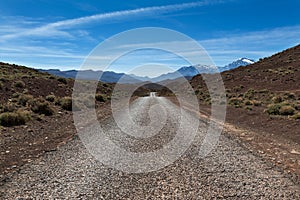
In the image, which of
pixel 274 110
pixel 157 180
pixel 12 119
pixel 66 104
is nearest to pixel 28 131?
pixel 12 119

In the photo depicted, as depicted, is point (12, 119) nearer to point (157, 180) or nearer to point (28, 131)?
point (28, 131)

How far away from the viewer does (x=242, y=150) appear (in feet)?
29.0

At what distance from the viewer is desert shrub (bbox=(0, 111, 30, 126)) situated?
13016 millimetres

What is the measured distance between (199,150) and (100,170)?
11.0ft

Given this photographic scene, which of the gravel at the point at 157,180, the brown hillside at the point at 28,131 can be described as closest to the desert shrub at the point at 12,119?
the brown hillside at the point at 28,131

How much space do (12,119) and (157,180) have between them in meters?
9.80

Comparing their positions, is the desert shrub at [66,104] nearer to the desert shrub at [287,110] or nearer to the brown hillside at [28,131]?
the brown hillside at [28,131]

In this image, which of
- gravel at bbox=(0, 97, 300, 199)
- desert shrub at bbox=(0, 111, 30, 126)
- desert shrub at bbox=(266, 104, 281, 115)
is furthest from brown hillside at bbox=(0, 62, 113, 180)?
desert shrub at bbox=(266, 104, 281, 115)

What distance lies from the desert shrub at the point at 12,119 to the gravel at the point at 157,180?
605 centimetres

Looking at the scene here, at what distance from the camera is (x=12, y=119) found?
13281mm

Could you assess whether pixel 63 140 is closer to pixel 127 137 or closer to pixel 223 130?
pixel 127 137

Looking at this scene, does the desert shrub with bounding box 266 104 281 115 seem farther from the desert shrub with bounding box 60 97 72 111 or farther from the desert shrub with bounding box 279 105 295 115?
the desert shrub with bounding box 60 97 72 111

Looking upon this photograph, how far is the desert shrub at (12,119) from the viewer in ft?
42.7

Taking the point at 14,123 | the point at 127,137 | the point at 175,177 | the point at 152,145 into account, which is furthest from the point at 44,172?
the point at 14,123
